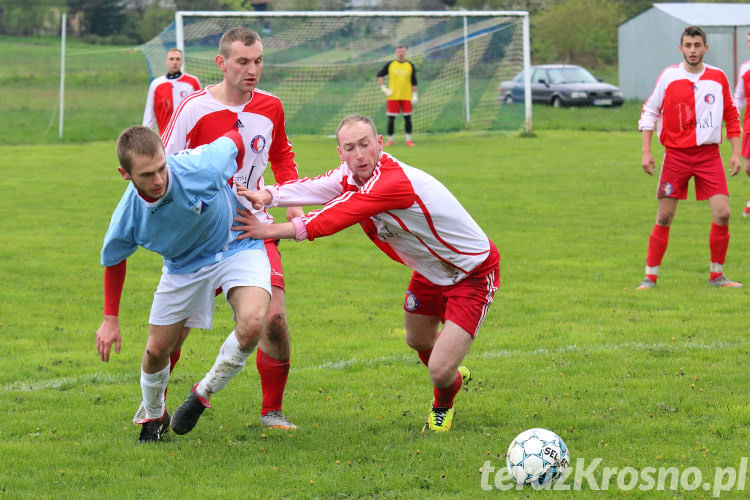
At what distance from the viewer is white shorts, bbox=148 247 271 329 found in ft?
17.0

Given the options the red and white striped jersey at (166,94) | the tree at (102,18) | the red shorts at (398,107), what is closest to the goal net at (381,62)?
the red shorts at (398,107)

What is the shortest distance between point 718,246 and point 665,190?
0.83m

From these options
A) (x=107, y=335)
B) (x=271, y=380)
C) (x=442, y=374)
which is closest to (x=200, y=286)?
(x=107, y=335)

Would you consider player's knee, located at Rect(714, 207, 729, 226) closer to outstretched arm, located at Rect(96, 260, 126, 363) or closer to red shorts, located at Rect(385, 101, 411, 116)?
outstretched arm, located at Rect(96, 260, 126, 363)

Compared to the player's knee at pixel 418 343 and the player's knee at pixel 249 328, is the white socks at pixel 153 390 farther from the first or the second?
the player's knee at pixel 418 343

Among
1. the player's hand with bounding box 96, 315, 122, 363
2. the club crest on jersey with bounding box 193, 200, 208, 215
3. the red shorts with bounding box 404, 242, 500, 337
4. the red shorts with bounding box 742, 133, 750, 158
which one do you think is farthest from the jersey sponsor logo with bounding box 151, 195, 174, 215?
the red shorts with bounding box 742, 133, 750, 158

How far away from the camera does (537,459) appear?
444cm

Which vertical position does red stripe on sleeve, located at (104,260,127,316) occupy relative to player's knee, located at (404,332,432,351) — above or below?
above

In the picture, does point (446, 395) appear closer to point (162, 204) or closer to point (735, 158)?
point (162, 204)

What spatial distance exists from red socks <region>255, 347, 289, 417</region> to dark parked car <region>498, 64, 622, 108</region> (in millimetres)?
27140

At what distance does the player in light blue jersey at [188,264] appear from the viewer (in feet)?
16.0

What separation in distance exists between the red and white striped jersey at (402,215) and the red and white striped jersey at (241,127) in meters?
0.40

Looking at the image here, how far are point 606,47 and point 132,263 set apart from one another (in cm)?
4172

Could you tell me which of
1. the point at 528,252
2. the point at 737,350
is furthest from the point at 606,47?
the point at 737,350
